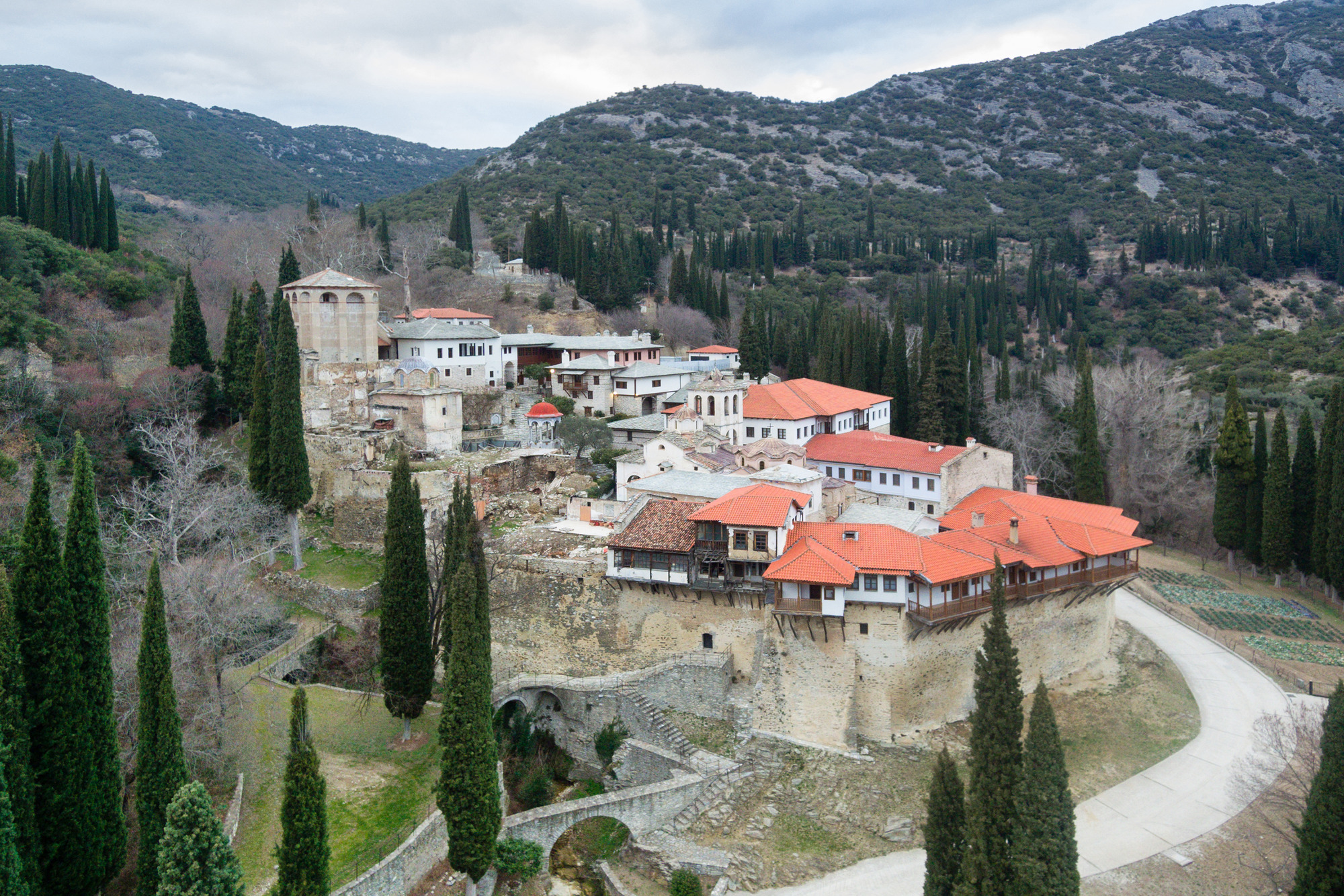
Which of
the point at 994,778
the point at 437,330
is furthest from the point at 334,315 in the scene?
the point at 994,778

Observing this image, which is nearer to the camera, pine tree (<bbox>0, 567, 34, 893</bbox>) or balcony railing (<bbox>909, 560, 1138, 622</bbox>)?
pine tree (<bbox>0, 567, 34, 893</bbox>)

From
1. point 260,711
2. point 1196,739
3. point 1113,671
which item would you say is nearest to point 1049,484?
point 1113,671

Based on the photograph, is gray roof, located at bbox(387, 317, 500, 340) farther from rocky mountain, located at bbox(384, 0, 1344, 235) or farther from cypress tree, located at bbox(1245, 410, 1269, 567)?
rocky mountain, located at bbox(384, 0, 1344, 235)

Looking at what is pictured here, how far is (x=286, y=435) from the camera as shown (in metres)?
31.2

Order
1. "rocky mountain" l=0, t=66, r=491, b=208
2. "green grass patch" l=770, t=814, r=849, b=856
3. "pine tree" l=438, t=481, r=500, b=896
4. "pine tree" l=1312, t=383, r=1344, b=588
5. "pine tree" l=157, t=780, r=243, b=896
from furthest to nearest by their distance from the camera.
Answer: "rocky mountain" l=0, t=66, r=491, b=208, "pine tree" l=1312, t=383, r=1344, b=588, "green grass patch" l=770, t=814, r=849, b=856, "pine tree" l=438, t=481, r=500, b=896, "pine tree" l=157, t=780, r=243, b=896

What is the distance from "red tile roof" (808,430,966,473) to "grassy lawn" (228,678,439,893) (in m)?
20.3

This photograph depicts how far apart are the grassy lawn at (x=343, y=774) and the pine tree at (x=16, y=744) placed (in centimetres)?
438

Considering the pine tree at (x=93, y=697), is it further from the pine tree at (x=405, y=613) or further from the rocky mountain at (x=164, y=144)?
the rocky mountain at (x=164, y=144)

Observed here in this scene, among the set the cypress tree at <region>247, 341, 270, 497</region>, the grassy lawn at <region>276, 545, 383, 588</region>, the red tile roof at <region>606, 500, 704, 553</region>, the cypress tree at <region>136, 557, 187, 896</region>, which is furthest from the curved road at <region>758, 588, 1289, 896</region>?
the cypress tree at <region>247, 341, 270, 497</region>

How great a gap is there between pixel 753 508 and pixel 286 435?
16.4 m

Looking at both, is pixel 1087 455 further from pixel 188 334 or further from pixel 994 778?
pixel 188 334

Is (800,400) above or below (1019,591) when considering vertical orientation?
above

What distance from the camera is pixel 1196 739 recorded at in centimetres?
2645

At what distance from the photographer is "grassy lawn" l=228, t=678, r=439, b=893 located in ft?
61.5
